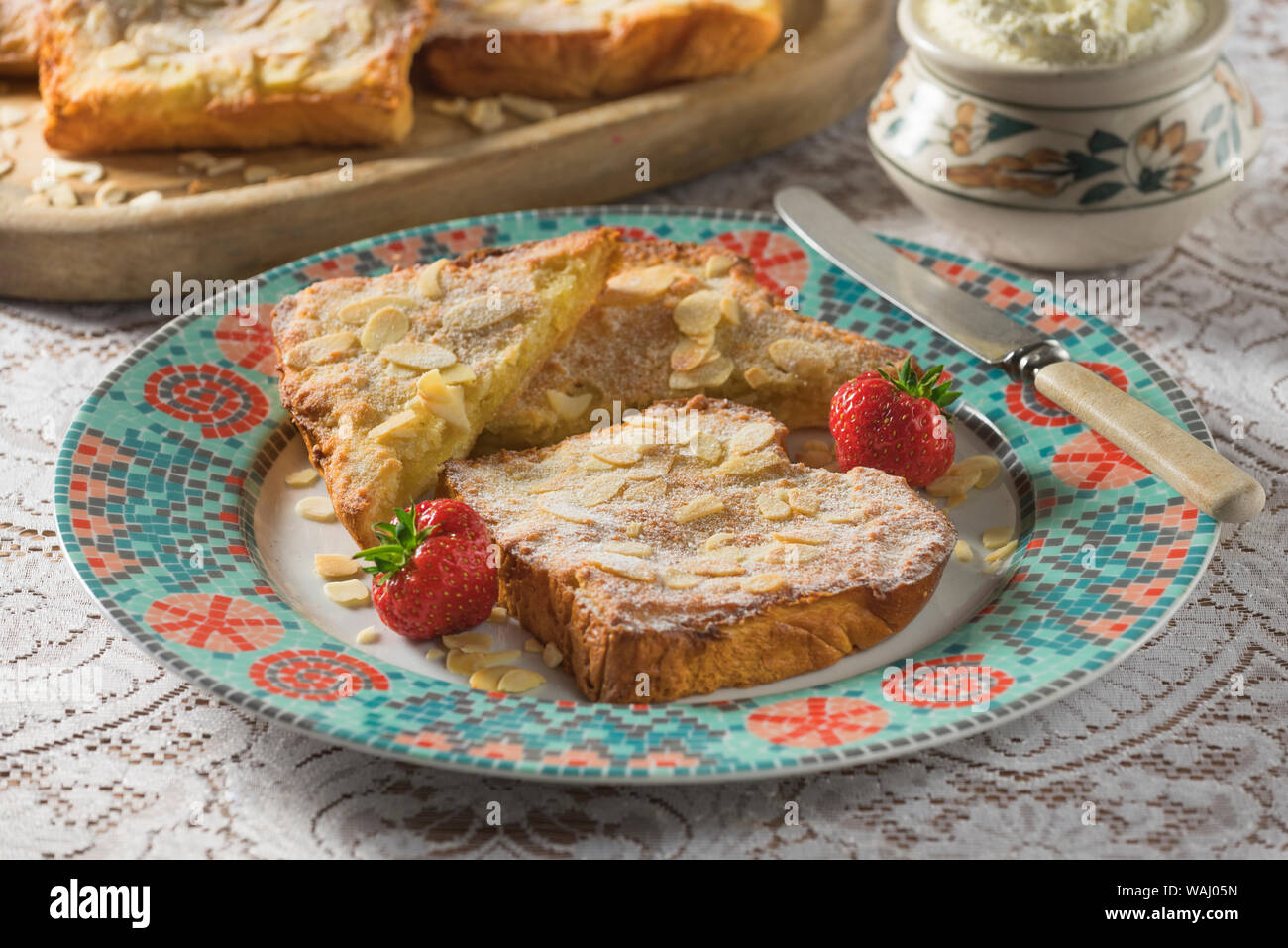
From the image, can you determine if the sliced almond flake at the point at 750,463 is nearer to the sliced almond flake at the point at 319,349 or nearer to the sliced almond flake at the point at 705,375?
the sliced almond flake at the point at 705,375

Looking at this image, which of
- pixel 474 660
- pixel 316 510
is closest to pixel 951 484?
pixel 474 660

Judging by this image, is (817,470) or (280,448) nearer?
(817,470)

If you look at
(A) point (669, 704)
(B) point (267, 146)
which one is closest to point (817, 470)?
(A) point (669, 704)

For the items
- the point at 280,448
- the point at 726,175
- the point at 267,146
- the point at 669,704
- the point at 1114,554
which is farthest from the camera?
the point at 726,175

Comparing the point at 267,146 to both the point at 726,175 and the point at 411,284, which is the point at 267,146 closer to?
the point at 411,284

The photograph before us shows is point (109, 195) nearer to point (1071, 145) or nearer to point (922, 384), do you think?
point (922, 384)

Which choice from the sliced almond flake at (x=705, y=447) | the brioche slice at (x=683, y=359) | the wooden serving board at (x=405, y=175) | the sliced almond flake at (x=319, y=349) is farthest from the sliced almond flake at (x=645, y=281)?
the wooden serving board at (x=405, y=175)
